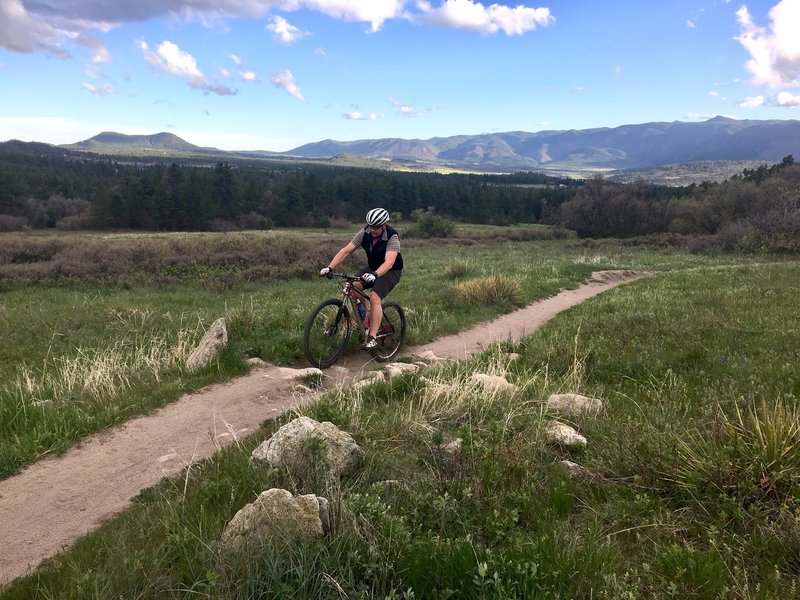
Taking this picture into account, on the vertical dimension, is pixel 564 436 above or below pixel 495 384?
above

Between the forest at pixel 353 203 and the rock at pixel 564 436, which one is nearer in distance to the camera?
the rock at pixel 564 436

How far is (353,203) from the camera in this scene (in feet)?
338

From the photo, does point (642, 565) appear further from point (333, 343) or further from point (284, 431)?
point (333, 343)

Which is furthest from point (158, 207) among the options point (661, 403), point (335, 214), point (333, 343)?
point (661, 403)

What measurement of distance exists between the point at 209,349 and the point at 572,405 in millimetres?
5587

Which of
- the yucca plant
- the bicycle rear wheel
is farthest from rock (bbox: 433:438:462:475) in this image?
the bicycle rear wheel

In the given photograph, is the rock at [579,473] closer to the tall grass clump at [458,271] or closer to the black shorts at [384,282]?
the black shorts at [384,282]

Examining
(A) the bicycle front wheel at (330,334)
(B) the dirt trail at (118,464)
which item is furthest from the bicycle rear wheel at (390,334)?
(B) the dirt trail at (118,464)

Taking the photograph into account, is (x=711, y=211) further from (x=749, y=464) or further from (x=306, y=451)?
(x=306, y=451)

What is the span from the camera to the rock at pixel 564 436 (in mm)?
4648

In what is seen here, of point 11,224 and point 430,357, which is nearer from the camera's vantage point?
point 430,357

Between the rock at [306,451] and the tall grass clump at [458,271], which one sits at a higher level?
the rock at [306,451]

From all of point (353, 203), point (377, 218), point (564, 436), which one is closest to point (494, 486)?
point (564, 436)

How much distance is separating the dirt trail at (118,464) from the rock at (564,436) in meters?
3.12
